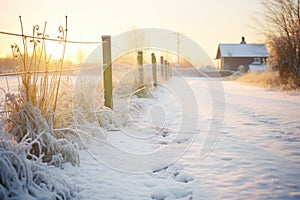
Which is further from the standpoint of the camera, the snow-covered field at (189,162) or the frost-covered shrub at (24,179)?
the snow-covered field at (189,162)

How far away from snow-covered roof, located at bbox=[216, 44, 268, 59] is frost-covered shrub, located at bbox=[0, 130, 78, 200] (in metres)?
36.9

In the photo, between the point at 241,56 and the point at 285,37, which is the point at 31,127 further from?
the point at 241,56

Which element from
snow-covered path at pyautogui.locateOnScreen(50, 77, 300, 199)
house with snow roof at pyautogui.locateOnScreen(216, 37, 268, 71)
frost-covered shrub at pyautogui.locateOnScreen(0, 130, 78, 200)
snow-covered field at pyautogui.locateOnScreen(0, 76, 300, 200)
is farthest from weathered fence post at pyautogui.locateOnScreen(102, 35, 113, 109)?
house with snow roof at pyautogui.locateOnScreen(216, 37, 268, 71)

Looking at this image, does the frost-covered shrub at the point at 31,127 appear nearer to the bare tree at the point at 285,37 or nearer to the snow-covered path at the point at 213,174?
the snow-covered path at the point at 213,174

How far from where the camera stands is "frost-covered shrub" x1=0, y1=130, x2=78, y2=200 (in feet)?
4.99

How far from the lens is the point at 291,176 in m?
2.20

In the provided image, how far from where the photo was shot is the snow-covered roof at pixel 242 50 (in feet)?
118

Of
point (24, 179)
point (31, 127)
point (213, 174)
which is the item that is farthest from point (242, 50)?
point (24, 179)

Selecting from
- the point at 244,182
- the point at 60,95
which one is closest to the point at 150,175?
the point at 244,182

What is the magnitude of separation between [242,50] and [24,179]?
1535 inches

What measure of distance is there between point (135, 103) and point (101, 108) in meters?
1.44

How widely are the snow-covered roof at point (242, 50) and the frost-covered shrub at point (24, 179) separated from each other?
121 feet

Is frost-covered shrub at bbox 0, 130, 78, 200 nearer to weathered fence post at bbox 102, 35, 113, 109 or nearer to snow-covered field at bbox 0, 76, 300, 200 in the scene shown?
snow-covered field at bbox 0, 76, 300, 200

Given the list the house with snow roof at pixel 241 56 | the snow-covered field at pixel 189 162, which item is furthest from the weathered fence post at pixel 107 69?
the house with snow roof at pixel 241 56
